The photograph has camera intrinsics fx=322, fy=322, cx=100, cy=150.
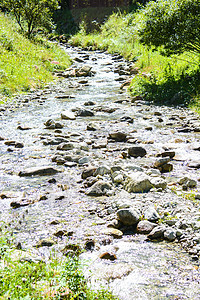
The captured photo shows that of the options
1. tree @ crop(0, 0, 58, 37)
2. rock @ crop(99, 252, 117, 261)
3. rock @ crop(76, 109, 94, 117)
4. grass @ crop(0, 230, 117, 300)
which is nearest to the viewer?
grass @ crop(0, 230, 117, 300)

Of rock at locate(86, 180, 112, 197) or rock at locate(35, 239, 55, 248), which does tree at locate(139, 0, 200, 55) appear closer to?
rock at locate(86, 180, 112, 197)

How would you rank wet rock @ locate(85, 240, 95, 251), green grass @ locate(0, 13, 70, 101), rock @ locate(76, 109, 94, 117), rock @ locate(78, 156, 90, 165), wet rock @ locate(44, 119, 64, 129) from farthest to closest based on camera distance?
green grass @ locate(0, 13, 70, 101), rock @ locate(76, 109, 94, 117), wet rock @ locate(44, 119, 64, 129), rock @ locate(78, 156, 90, 165), wet rock @ locate(85, 240, 95, 251)

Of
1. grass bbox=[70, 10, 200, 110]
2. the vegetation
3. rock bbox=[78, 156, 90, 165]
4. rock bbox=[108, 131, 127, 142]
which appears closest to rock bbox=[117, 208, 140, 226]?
rock bbox=[78, 156, 90, 165]

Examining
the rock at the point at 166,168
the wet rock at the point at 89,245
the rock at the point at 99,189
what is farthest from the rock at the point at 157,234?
the rock at the point at 166,168

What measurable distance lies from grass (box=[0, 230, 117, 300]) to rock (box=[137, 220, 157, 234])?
42.0 inches

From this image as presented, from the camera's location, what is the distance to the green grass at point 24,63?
13.3 m

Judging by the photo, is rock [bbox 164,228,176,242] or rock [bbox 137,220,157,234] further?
rock [bbox 137,220,157,234]

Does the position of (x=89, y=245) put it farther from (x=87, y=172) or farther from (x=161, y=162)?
(x=161, y=162)

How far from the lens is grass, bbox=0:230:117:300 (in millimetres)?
2285

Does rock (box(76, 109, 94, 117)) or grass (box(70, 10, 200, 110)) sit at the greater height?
grass (box(70, 10, 200, 110))

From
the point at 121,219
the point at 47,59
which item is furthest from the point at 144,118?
the point at 47,59

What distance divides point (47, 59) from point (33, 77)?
4.32 m

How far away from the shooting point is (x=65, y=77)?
1764 centimetres

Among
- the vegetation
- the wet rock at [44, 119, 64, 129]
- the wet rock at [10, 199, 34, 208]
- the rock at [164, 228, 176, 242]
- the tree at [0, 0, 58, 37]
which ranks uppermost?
the tree at [0, 0, 58, 37]
